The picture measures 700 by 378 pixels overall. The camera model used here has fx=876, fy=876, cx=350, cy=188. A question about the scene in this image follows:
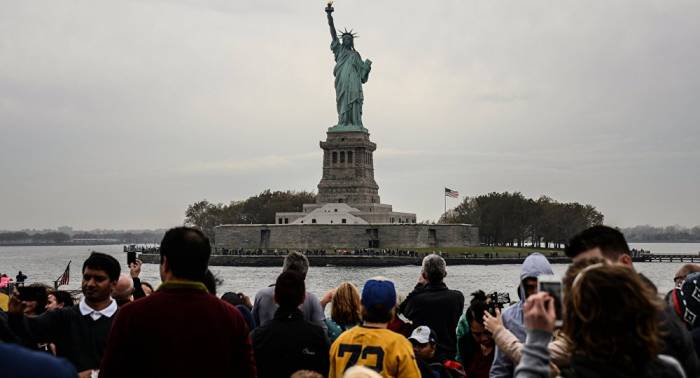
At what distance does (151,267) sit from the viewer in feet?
278

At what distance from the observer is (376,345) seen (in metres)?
5.97

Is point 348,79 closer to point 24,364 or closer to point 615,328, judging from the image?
point 615,328

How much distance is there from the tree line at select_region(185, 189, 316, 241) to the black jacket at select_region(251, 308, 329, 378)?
10574cm

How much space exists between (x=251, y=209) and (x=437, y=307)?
365 ft

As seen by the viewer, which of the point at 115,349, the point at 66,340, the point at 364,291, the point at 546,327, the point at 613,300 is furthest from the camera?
the point at 66,340

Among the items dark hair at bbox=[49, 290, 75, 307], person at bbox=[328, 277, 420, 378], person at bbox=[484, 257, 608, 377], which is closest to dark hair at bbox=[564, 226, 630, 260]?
person at bbox=[484, 257, 608, 377]

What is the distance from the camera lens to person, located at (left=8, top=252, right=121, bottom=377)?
21.4 feet

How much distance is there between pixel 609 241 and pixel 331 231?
7941cm

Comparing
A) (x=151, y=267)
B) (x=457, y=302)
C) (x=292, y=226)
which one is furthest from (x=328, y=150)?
(x=457, y=302)

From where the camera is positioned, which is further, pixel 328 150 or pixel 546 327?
pixel 328 150

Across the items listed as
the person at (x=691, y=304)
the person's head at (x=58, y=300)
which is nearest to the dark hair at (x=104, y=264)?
the person's head at (x=58, y=300)

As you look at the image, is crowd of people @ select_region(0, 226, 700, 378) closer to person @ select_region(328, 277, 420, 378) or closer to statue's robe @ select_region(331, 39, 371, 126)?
person @ select_region(328, 277, 420, 378)

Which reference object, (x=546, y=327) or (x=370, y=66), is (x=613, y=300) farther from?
(x=370, y=66)

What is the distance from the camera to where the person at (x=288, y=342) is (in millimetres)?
6570
